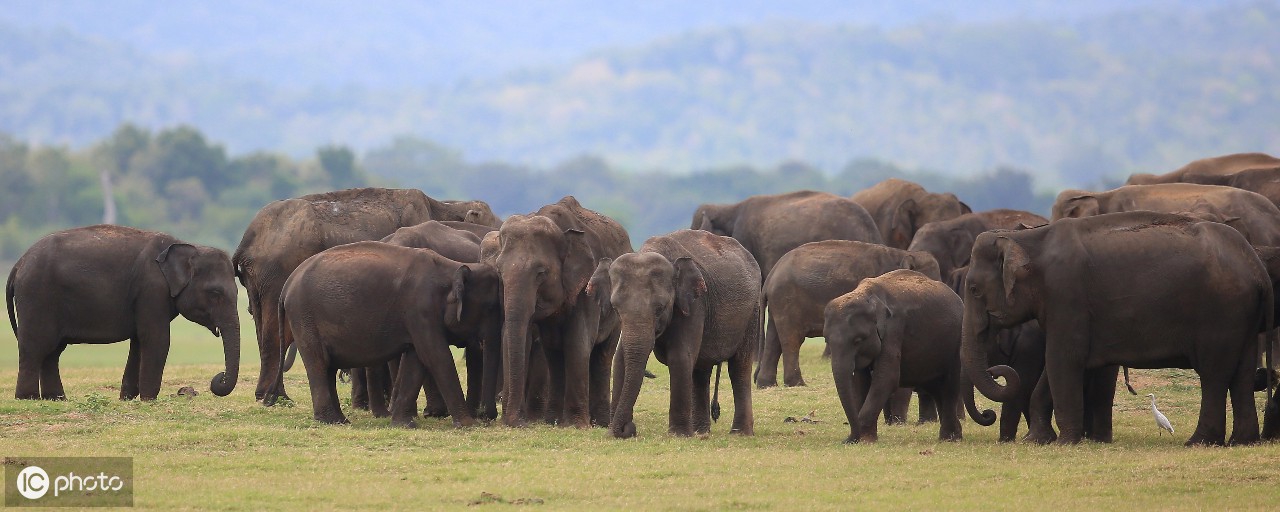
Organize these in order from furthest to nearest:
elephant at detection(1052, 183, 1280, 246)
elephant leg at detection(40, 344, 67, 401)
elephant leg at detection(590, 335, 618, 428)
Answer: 1. elephant at detection(1052, 183, 1280, 246)
2. elephant leg at detection(40, 344, 67, 401)
3. elephant leg at detection(590, 335, 618, 428)

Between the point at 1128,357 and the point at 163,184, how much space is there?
4265 inches

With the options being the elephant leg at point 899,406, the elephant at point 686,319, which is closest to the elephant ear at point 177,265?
the elephant at point 686,319

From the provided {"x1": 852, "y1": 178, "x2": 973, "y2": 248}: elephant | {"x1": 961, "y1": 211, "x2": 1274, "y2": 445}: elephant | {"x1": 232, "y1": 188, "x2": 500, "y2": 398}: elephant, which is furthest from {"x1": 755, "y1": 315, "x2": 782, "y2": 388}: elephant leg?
{"x1": 961, "y1": 211, "x2": 1274, "y2": 445}: elephant

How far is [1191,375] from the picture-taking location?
21.3m

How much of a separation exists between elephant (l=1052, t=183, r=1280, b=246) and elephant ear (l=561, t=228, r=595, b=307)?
6.95m

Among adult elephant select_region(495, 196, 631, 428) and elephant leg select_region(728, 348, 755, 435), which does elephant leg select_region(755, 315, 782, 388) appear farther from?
elephant leg select_region(728, 348, 755, 435)

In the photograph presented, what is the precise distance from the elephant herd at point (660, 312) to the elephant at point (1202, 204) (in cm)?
6

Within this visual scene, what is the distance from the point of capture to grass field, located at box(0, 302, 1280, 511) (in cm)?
1178

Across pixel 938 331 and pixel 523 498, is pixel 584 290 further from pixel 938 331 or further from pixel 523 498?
pixel 523 498

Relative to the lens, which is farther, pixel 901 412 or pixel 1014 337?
pixel 901 412

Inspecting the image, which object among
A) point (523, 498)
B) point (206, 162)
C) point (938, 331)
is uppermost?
point (206, 162)

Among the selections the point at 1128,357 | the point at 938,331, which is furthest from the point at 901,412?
the point at 1128,357

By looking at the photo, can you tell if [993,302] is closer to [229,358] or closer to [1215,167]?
[229,358]

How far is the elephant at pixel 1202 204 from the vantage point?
795 inches
